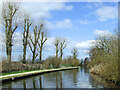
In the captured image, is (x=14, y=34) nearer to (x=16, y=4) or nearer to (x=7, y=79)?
(x=16, y=4)

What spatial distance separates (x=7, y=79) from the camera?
15.6 metres

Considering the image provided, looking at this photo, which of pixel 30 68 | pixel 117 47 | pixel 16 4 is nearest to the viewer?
pixel 117 47

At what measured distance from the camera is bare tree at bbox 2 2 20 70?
79.7 feet

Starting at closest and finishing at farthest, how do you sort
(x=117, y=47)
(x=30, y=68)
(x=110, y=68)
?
(x=117, y=47), (x=110, y=68), (x=30, y=68)

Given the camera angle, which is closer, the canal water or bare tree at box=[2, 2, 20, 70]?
the canal water

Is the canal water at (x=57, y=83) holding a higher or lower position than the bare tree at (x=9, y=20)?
lower

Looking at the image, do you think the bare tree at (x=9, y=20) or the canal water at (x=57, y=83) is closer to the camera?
the canal water at (x=57, y=83)

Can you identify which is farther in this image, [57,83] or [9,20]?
[9,20]

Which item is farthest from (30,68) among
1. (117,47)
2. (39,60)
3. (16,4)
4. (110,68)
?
(117,47)

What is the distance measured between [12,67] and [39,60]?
1369 centimetres

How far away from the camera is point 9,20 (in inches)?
999

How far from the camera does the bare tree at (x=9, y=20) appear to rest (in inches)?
957

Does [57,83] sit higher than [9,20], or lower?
lower

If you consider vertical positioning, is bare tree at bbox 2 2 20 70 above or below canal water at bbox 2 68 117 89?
above
